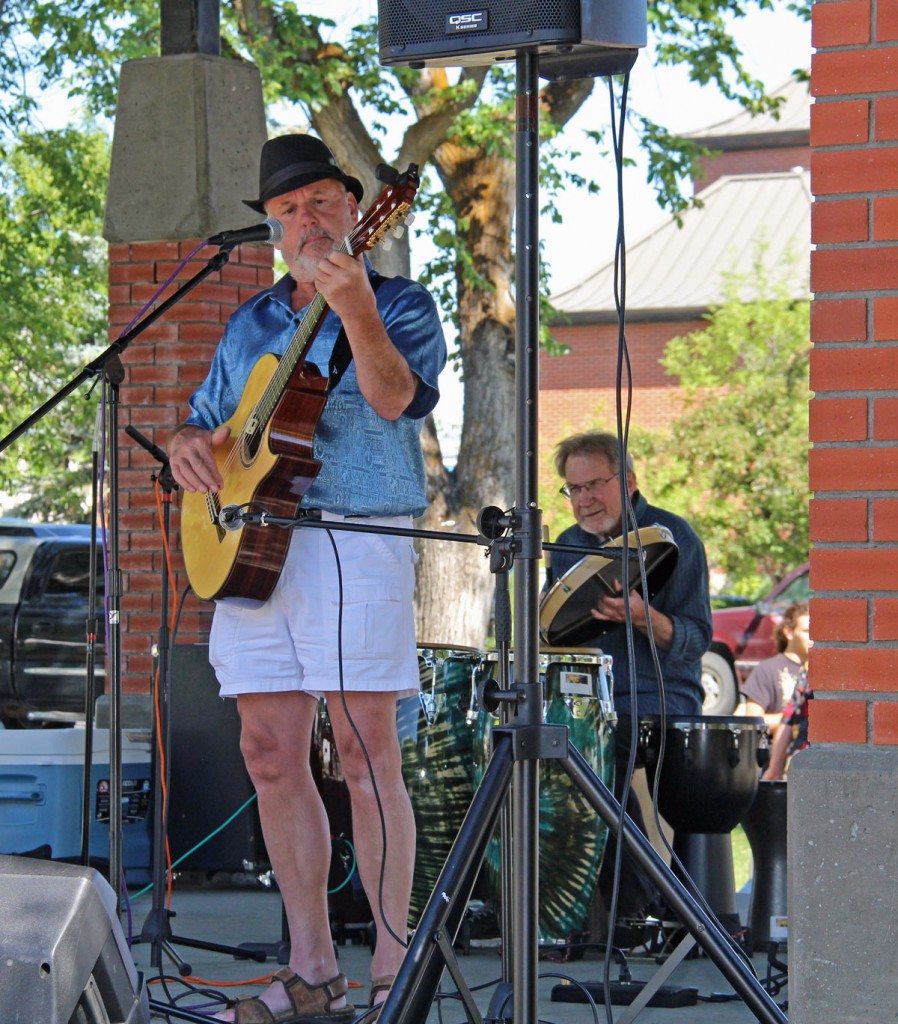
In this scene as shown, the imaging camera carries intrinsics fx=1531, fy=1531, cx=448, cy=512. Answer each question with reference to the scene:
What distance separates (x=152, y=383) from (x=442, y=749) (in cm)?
231

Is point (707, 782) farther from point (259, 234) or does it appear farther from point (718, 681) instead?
point (718, 681)

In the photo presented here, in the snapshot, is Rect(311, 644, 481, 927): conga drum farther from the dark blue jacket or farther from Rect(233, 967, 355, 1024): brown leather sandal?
Rect(233, 967, 355, 1024): brown leather sandal

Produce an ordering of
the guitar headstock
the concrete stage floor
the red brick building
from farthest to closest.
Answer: the red brick building < the concrete stage floor < the guitar headstock

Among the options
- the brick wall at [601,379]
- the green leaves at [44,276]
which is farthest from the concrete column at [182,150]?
the brick wall at [601,379]

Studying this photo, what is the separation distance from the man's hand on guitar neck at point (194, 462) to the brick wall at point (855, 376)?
4.83 feet

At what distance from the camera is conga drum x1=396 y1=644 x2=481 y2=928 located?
4785mm

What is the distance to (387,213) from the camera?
3066 millimetres

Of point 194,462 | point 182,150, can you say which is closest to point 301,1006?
point 194,462

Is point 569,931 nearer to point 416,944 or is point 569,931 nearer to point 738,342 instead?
point 416,944

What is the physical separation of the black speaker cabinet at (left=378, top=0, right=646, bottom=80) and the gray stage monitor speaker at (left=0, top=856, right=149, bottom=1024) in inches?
64.2

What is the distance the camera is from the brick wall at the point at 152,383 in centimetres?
627

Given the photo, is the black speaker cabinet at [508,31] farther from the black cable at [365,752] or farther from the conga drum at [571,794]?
the conga drum at [571,794]

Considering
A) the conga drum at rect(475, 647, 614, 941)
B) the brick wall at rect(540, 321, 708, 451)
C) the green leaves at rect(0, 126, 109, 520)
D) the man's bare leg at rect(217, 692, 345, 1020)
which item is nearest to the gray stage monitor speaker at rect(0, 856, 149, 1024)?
the man's bare leg at rect(217, 692, 345, 1020)

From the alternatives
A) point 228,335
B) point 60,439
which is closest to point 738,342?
point 60,439
